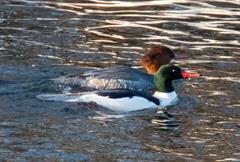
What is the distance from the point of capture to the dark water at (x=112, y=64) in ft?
43.7

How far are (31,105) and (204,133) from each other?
2840 millimetres

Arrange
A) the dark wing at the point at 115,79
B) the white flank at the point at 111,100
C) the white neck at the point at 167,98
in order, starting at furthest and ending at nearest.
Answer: the dark wing at the point at 115,79 → the white neck at the point at 167,98 → the white flank at the point at 111,100

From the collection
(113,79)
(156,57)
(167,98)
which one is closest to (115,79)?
(113,79)

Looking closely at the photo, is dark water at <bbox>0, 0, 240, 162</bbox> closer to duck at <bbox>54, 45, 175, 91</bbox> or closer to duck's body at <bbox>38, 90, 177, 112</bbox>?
duck's body at <bbox>38, 90, 177, 112</bbox>

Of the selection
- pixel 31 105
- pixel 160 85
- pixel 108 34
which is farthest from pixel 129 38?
pixel 31 105

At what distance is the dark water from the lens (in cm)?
1331

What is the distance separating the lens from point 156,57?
18172 mm

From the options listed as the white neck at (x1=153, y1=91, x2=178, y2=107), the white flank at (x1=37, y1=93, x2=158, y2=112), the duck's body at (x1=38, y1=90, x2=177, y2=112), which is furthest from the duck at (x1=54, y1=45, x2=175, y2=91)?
the white flank at (x1=37, y1=93, x2=158, y2=112)

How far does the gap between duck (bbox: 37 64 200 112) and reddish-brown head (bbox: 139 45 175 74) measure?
179 centimetres

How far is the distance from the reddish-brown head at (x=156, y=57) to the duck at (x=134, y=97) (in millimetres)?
1790

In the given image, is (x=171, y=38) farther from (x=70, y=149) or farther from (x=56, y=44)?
(x=70, y=149)

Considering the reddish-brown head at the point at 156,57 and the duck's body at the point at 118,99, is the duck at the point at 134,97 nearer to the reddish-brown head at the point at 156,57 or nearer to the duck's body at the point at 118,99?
the duck's body at the point at 118,99

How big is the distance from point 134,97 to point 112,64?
2.82 meters

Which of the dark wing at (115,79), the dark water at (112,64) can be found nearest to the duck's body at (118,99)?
the dark water at (112,64)
